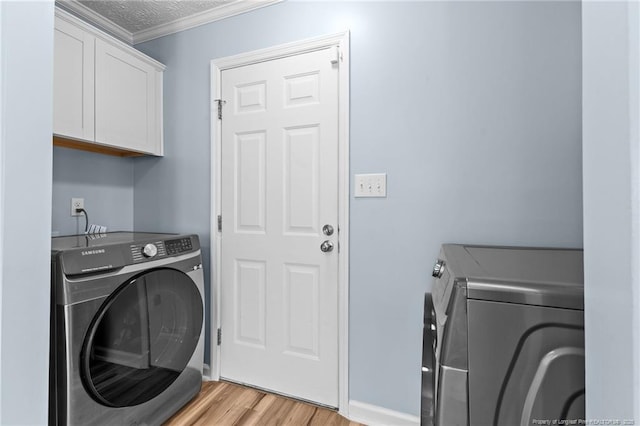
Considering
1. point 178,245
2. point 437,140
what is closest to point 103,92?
point 178,245

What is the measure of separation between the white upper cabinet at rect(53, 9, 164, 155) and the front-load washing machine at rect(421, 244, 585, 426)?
195cm

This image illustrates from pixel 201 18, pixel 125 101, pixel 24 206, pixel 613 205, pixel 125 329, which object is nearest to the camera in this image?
pixel 613 205

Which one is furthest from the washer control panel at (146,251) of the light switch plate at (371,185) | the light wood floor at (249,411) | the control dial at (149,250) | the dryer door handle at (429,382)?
the dryer door handle at (429,382)

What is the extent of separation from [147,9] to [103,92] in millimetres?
634

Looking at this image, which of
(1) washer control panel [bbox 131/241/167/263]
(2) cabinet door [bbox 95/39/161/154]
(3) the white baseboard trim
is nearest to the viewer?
(1) washer control panel [bbox 131/241/167/263]

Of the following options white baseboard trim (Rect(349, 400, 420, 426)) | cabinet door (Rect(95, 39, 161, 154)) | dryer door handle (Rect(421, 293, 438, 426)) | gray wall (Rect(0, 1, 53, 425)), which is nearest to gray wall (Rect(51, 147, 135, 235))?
cabinet door (Rect(95, 39, 161, 154))

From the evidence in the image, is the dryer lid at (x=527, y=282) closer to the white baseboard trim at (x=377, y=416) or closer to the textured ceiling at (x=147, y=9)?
the white baseboard trim at (x=377, y=416)

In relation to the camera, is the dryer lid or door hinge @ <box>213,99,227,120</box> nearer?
the dryer lid

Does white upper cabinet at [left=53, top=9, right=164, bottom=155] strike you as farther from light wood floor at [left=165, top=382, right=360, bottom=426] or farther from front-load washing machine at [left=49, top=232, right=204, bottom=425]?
light wood floor at [left=165, top=382, right=360, bottom=426]

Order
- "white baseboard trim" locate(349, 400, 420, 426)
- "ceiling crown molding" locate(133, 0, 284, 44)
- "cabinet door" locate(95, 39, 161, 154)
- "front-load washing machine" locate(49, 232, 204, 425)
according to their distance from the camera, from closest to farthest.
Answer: "front-load washing machine" locate(49, 232, 204, 425)
"white baseboard trim" locate(349, 400, 420, 426)
"cabinet door" locate(95, 39, 161, 154)
"ceiling crown molding" locate(133, 0, 284, 44)

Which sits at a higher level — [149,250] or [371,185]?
[371,185]

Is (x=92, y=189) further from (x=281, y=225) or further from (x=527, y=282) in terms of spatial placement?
(x=527, y=282)

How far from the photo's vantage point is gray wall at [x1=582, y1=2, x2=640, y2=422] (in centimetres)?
29

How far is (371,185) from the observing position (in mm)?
1613
